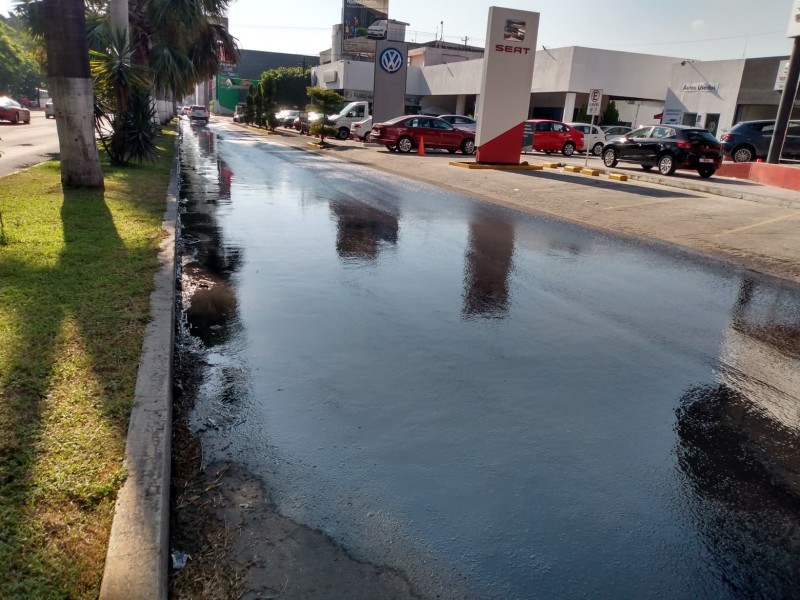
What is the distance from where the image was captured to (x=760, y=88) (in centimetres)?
3303

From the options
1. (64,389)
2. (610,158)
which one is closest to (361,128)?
(610,158)

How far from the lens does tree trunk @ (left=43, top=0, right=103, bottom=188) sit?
34.7 ft

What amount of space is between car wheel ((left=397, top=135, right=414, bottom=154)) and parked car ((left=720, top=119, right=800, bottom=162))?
43.8 feet

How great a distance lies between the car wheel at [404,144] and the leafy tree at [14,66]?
50058 millimetres

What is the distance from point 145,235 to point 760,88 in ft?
114

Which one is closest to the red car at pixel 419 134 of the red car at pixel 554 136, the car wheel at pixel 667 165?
the red car at pixel 554 136

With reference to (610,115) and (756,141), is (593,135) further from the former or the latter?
(610,115)

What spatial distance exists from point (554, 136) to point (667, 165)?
1096cm

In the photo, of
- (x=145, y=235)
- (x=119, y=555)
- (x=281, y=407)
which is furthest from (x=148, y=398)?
(x=145, y=235)

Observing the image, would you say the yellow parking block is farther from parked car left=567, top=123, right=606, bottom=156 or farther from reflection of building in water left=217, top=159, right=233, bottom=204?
parked car left=567, top=123, right=606, bottom=156

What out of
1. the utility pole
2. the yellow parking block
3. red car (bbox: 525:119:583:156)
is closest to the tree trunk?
the yellow parking block

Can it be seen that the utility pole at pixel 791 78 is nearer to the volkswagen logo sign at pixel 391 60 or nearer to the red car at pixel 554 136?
the red car at pixel 554 136

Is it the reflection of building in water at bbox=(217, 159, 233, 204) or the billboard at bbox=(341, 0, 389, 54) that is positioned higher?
the billboard at bbox=(341, 0, 389, 54)

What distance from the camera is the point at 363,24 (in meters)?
73.6
